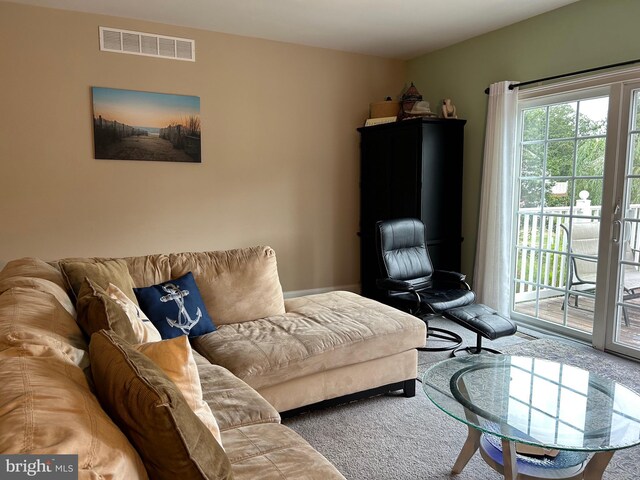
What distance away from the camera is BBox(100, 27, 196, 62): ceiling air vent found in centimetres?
397

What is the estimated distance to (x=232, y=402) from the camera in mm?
1804

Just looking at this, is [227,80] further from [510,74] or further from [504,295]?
[504,295]

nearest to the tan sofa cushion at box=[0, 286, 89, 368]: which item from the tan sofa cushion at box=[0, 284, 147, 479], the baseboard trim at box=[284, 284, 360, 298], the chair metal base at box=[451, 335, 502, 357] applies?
the tan sofa cushion at box=[0, 284, 147, 479]

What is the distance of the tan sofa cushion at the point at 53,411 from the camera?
0.81 m

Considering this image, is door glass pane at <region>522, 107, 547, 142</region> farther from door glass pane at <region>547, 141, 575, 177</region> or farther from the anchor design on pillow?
the anchor design on pillow

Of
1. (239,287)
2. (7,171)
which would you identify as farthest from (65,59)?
(239,287)

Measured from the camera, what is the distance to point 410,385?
2.86 meters

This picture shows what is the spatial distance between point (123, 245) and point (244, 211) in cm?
114

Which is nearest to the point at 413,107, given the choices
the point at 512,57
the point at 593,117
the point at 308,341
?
the point at 512,57

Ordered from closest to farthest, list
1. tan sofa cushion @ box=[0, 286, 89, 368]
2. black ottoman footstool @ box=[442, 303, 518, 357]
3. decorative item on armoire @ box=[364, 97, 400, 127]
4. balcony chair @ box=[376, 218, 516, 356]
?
1. tan sofa cushion @ box=[0, 286, 89, 368]
2. black ottoman footstool @ box=[442, 303, 518, 357]
3. balcony chair @ box=[376, 218, 516, 356]
4. decorative item on armoire @ box=[364, 97, 400, 127]

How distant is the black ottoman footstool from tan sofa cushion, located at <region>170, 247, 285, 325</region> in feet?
4.10

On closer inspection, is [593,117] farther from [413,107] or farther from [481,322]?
[481,322]

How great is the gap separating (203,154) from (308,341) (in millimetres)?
2589

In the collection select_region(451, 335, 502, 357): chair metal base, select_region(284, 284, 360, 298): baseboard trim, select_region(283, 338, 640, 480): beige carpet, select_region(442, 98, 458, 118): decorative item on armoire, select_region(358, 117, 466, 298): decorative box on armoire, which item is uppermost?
select_region(442, 98, 458, 118): decorative item on armoire
